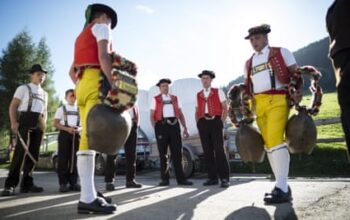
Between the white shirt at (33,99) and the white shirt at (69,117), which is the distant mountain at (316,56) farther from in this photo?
the white shirt at (33,99)

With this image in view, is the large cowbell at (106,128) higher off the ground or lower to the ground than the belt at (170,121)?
lower

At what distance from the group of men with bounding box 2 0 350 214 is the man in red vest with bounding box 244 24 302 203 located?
0.04 feet

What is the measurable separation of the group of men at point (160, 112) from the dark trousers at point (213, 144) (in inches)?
0.8

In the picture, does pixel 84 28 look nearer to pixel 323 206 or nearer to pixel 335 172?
pixel 323 206

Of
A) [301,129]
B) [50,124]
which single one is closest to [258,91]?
[301,129]

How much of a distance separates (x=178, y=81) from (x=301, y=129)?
9.61m

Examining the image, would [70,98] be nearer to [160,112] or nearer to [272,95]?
[160,112]

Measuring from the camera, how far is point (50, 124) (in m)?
32.3

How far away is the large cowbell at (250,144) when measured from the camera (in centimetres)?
456

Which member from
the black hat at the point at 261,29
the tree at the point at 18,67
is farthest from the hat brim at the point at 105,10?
the tree at the point at 18,67

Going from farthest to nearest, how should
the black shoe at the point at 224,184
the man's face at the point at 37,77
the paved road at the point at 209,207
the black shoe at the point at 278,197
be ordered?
the man's face at the point at 37,77 < the black shoe at the point at 224,184 < the black shoe at the point at 278,197 < the paved road at the point at 209,207

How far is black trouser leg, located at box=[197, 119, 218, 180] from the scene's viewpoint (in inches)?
289

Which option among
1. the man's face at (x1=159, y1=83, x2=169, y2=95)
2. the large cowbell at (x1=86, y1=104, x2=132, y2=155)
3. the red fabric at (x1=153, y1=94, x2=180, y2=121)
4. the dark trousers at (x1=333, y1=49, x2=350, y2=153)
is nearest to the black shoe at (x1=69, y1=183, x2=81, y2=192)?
the red fabric at (x1=153, y1=94, x2=180, y2=121)

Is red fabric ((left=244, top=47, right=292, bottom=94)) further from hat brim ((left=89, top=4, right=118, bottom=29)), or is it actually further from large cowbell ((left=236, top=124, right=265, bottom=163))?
hat brim ((left=89, top=4, right=118, bottom=29))
